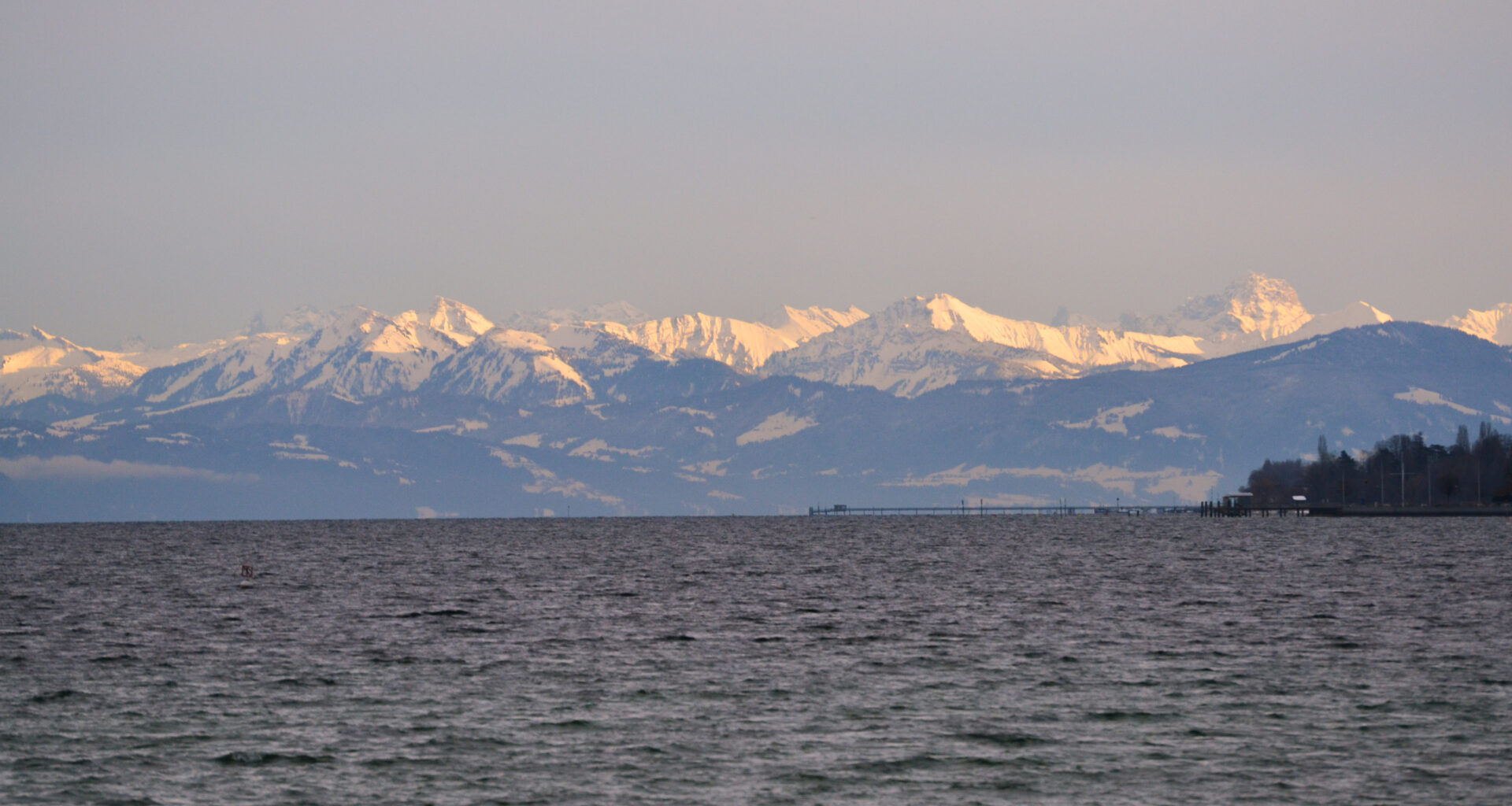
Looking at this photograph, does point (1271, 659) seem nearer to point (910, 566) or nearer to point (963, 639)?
point (963, 639)

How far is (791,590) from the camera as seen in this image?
4882 inches

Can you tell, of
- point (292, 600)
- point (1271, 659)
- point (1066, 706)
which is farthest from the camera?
point (292, 600)

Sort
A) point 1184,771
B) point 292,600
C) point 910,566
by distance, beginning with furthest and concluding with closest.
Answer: point 910,566, point 292,600, point 1184,771

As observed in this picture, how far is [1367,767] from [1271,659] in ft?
82.8

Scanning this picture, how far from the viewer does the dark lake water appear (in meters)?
45.0

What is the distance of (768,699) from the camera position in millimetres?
59625

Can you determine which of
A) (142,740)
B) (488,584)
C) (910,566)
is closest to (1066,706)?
(142,740)

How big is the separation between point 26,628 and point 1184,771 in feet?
229

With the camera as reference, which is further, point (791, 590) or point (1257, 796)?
point (791, 590)

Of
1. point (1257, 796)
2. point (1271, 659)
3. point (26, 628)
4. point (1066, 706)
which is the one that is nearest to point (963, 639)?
point (1271, 659)

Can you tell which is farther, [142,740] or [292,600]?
[292,600]

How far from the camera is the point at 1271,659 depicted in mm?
70688

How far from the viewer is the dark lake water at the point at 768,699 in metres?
45.0

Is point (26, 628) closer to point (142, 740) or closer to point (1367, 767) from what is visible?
point (142, 740)
